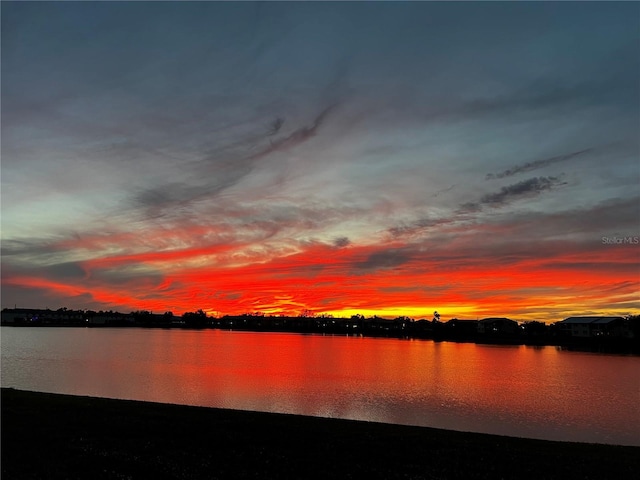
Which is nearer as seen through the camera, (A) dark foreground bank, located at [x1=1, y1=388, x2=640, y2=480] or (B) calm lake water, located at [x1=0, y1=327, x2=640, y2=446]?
(A) dark foreground bank, located at [x1=1, y1=388, x2=640, y2=480]

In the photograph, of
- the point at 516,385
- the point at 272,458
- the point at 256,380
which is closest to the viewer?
the point at 272,458

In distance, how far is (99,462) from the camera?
587 inches

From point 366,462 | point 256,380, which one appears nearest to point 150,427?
point 366,462

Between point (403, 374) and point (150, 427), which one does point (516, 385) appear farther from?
point (150, 427)

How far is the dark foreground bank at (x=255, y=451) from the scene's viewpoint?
14688mm

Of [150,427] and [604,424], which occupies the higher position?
[150,427]

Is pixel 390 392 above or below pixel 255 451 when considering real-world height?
below

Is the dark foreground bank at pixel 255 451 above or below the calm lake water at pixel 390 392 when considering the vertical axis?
above

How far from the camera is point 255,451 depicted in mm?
16766

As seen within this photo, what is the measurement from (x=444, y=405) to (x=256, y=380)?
898 inches

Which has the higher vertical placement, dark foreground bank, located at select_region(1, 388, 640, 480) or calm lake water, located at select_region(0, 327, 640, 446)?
dark foreground bank, located at select_region(1, 388, 640, 480)

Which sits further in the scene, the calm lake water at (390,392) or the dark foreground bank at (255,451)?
the calm lake water at (390,392)

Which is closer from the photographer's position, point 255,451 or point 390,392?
point 255,451

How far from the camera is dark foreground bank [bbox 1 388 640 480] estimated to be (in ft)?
48.2
